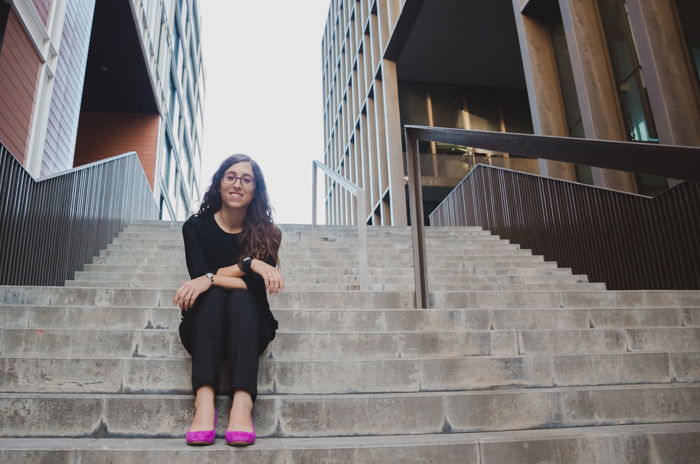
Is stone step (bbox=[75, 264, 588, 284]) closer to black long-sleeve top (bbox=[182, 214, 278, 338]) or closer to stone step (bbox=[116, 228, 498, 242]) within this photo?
stone step (bbox=[116, 228, 498, 242])

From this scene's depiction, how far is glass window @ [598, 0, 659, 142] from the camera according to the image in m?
5.74

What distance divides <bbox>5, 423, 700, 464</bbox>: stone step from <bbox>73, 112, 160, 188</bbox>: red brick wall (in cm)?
1176

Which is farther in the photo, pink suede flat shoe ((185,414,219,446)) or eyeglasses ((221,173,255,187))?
eyeglasses ((221,173,255,187))

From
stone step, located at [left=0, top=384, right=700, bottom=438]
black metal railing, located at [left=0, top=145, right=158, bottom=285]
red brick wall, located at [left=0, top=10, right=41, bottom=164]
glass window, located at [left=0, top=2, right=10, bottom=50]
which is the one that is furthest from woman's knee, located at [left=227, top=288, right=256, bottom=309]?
glass window, located at [left=0, top=2, right=10, bottom=50]

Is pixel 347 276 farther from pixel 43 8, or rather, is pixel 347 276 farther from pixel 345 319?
pixel 43 8

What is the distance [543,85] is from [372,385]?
22.2ft

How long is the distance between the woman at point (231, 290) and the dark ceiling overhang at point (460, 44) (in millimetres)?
11382

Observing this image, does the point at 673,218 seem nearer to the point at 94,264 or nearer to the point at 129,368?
the point at 129,368

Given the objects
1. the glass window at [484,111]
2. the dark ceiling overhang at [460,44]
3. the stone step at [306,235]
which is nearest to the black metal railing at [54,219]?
Answer: the stone step at [306,235]

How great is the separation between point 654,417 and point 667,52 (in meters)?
4.61

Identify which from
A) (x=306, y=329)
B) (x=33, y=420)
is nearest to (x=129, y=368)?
(x=33, y=420)

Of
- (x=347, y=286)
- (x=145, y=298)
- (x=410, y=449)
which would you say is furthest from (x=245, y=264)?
(x=347, y=286)

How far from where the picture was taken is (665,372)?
2.32 m

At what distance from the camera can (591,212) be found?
5.52 meters
